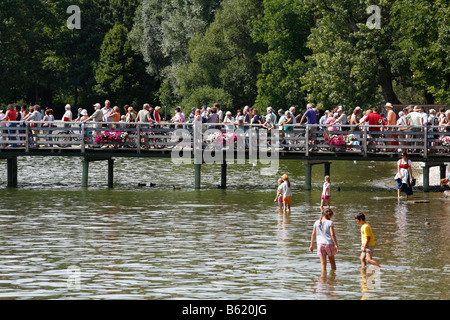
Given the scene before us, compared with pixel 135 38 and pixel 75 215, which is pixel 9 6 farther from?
pixel 75 215

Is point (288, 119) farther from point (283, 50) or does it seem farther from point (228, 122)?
point (283, 50)

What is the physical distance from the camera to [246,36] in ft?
227

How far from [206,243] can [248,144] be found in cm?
1254

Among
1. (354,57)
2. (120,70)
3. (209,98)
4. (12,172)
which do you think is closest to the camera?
(12,172)

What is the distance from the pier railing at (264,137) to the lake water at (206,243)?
1780mm

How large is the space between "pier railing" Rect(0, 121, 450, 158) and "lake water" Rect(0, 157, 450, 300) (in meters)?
1.78

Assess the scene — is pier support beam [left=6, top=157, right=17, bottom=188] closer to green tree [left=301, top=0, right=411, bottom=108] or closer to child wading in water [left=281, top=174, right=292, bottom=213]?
child wading in water [left=281, top=174, right=292, bottom=213]

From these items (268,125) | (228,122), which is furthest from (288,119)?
(228,122)

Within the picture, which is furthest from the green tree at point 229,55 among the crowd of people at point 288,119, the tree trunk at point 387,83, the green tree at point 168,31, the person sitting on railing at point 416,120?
the person sitting on railing at point 416,120

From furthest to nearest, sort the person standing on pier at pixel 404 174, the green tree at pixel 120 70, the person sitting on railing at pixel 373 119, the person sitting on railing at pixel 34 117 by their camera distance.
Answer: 1. the green tree at pixel 120 70
2. the person sitting on railing at pixel 34 117
3. the person sitting on railing at pixel 373 119
4. the person standing on pier at pixel 404 174

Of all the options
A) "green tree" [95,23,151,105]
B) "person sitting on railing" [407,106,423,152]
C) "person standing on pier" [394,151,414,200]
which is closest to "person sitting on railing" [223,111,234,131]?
"person sitting on railing" [407,106,423,152]

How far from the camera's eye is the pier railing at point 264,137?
33.7 metres

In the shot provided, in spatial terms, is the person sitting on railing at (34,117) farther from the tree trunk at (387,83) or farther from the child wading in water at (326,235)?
the tree trunk at (387,83)

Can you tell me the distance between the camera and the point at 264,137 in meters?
34.7
